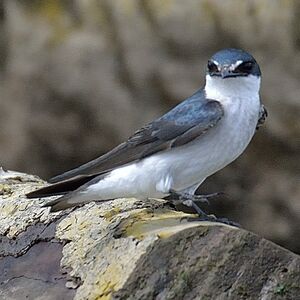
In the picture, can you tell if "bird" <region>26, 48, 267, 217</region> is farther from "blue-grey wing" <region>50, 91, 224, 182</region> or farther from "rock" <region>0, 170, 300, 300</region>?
"rock" <region>0, 170, 300, 300</region>

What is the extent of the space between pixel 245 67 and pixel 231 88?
0.32ft

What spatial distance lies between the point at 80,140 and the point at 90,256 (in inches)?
115

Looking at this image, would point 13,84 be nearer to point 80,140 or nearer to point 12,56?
point 12,56

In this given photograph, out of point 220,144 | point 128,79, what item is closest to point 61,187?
point 220,144

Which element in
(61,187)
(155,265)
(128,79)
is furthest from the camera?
(128,79)

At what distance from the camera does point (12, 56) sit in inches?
212

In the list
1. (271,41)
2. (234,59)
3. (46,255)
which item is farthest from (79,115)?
(46,255)

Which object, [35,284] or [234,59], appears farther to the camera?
[234,59]

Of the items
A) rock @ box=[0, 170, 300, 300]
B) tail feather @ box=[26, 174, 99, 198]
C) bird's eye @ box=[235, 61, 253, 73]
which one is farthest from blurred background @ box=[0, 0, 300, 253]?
rock @ box=[0, 170, 300, 300]

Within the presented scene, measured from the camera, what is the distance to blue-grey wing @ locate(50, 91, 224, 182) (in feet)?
10.1

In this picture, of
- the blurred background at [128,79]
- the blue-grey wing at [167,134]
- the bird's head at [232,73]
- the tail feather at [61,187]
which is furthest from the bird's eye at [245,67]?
the blurred background at [128,79]

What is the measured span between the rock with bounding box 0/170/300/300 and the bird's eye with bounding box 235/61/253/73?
2.44 feet

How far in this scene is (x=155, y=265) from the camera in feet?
7.50

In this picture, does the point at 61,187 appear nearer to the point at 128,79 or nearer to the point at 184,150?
the point at 184,150
